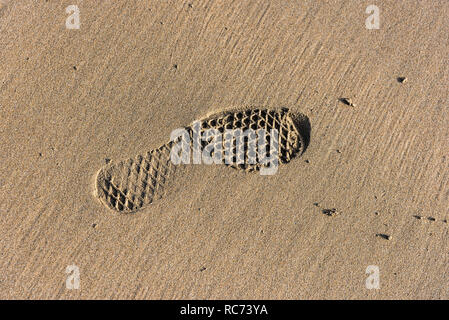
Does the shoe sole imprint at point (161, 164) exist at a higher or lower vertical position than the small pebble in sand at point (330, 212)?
higher

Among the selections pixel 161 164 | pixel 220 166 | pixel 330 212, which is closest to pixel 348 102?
pixel 330 212

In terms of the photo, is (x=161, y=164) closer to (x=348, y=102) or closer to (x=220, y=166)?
(x=220, y=166)

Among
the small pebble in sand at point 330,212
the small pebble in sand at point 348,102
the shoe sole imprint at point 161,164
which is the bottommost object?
the small pebble in sand at point 330,212

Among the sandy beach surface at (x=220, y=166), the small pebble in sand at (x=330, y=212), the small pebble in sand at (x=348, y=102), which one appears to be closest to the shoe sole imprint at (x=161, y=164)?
the sandy beach surface at (x=220, y=166)

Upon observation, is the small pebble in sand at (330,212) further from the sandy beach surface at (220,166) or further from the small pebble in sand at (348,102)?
the small pebble in sand at (348,102)
